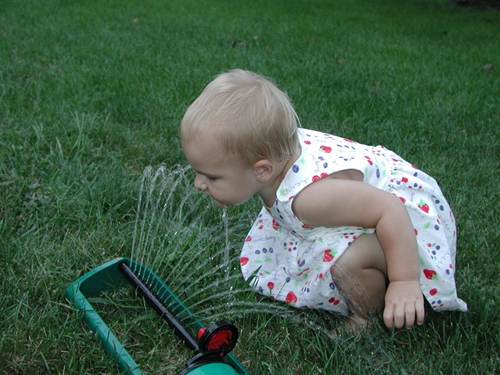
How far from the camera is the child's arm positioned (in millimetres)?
1508

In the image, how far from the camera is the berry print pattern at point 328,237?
166 cm

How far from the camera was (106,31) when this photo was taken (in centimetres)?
523

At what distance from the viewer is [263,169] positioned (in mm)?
1590

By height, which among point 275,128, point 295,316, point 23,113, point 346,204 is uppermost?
point 275,128

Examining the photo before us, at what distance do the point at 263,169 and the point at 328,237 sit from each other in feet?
1.04

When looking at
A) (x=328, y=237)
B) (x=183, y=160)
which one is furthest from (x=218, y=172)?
(x=183, y=160)

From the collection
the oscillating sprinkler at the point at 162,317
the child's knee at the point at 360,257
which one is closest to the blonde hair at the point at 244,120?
the child's knee at the point at 360,257

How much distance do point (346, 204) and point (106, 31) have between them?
4.34 m

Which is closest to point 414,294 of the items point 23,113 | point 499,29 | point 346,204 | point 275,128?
point 346,204

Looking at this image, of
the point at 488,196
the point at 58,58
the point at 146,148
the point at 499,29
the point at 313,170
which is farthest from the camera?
the point at 499,29

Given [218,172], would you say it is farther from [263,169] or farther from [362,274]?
[362,274]

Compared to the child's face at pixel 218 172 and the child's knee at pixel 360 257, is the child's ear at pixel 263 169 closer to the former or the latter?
the child's face at pixel 218 172

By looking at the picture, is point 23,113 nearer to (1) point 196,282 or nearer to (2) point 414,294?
(1) point 196,282

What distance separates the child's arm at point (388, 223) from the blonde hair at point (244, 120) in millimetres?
193
